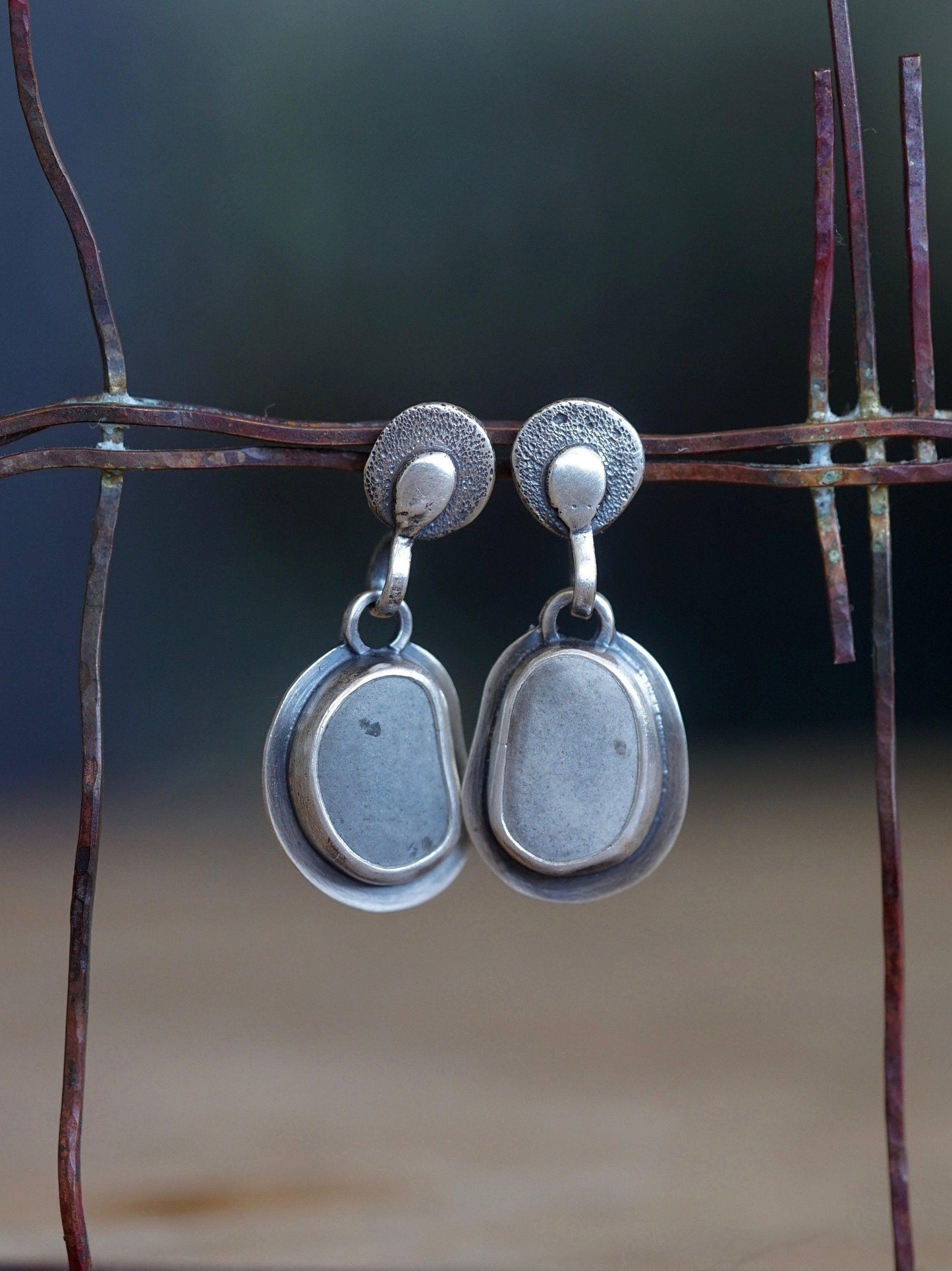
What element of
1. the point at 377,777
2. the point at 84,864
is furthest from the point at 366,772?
the point at 84,864

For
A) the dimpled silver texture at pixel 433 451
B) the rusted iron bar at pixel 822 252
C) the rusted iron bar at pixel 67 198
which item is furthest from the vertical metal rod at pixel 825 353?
the rusted iron bar at pixel 67 198

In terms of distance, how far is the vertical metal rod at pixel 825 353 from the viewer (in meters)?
0.52

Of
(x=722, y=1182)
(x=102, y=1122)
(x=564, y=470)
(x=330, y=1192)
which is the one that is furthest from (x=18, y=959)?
(x=564, y=470)

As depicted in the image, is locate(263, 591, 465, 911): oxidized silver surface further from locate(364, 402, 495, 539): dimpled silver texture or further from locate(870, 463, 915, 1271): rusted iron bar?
locate(870, 463, 915, 1271): rusted iron bar

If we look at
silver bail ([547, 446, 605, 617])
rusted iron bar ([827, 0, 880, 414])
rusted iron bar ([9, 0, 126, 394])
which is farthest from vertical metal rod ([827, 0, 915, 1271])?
rusted iron bar ([9, 0, 126, 394])

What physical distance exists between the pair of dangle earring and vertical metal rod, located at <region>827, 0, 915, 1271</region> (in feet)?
0.25

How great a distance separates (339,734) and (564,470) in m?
0.13

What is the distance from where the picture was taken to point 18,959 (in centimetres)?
111

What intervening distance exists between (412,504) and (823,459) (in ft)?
0.50

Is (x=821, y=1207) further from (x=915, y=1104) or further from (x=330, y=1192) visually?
(x=330, y=1192)

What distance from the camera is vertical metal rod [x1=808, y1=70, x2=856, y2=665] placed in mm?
520

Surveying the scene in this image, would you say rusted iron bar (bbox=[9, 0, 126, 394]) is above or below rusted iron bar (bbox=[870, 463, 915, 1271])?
above

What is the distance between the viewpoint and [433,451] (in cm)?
52

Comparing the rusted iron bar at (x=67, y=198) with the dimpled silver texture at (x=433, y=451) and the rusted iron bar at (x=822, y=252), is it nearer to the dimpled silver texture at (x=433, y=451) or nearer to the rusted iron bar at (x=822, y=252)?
the dimpled silver texture at (x=433, y=451)
